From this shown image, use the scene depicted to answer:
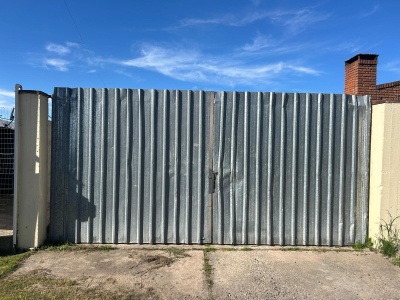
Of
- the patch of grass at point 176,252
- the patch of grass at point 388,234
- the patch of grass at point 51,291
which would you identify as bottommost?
the patch of grass at point 51,291

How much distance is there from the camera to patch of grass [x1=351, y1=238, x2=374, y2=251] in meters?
5.27

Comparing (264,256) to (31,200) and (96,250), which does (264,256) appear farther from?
(31,200)

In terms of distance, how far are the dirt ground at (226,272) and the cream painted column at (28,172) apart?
1.52 ft

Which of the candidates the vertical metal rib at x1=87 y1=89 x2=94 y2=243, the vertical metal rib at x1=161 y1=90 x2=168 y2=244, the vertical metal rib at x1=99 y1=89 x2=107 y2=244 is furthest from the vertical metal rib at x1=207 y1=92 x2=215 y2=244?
the vertical metal rib at x1=87 y1=89 x2=94 y2=243

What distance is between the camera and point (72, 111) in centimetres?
526

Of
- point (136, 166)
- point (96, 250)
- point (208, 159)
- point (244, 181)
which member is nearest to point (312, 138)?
point (244, 181)

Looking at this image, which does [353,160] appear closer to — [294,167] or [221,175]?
[294,167]

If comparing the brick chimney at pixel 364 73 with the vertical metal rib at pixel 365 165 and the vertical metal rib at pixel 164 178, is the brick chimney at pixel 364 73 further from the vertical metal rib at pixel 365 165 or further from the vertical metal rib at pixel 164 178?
the vertical metal rib at pixel 164 178

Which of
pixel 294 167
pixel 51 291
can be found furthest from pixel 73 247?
pixel 294 167

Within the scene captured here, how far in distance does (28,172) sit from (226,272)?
3491mm

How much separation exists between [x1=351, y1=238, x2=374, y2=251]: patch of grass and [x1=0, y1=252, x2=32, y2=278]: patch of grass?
17.5 feet

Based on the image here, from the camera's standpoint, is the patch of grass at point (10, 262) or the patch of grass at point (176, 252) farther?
the patch of grass at point (176, 252)

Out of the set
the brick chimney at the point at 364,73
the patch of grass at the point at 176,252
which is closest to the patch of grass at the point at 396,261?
the patch of grass at the point at 176,252

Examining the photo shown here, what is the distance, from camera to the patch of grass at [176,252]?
482 cm
